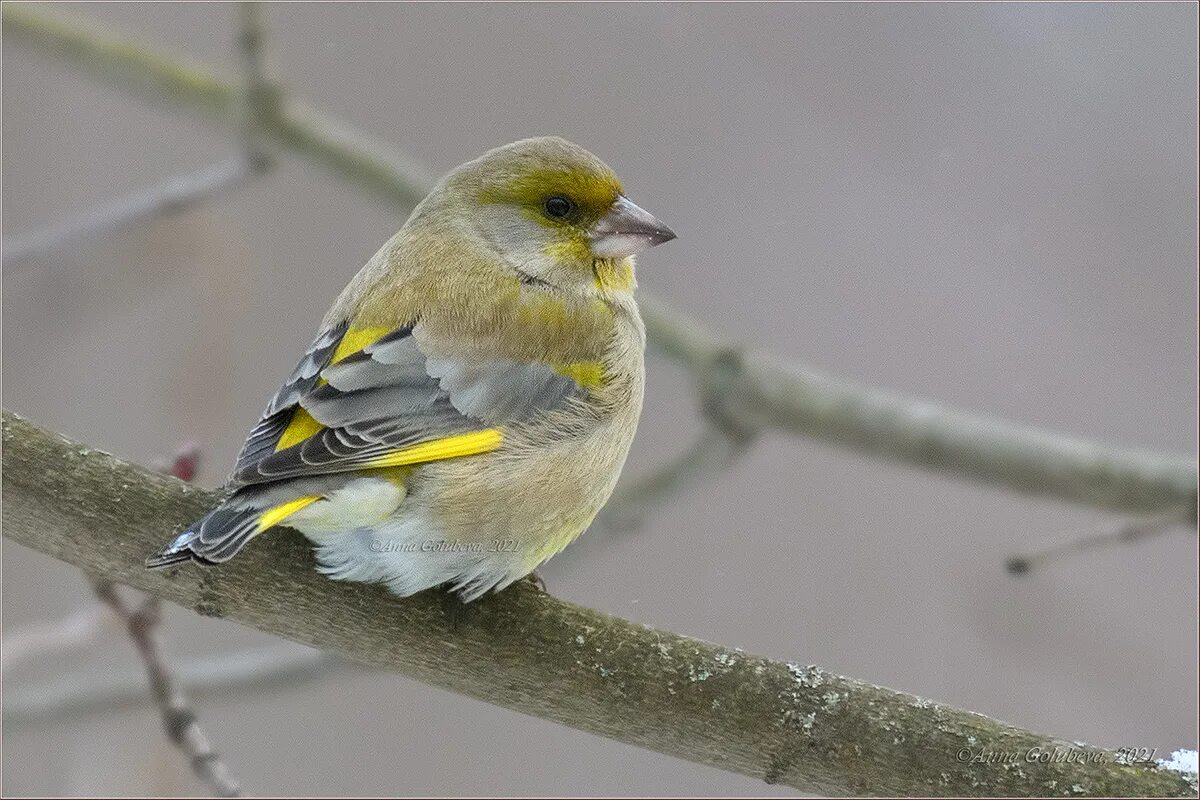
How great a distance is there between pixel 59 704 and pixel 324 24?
11.5ft

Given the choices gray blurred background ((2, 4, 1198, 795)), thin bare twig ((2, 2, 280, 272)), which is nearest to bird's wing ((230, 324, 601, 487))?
thin bare twig ((2, 2, 280, 272))

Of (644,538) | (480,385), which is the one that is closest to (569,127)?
(644,538)

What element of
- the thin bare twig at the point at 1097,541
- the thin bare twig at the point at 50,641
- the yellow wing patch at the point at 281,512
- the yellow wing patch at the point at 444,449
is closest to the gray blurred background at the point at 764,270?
the thin bare twig at the point at 1097,541

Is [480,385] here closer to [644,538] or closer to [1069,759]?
[1069,759]

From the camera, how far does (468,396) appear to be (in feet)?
9.05

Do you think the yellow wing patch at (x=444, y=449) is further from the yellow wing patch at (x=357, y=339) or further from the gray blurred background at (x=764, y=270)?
the gray blurred background at (x=764, y=270)

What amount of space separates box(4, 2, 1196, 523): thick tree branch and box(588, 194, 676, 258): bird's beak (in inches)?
41.4

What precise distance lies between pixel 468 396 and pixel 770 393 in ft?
5.17

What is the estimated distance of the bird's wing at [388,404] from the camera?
8.23 feet

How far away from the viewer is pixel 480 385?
2.79 metres

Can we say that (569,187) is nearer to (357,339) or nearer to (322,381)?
(357,339)

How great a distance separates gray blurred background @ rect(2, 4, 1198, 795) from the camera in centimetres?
504

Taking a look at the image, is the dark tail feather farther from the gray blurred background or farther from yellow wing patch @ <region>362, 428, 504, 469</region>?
the gray blurred background

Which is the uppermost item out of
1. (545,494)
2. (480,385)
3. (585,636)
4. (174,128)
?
(174,128)
